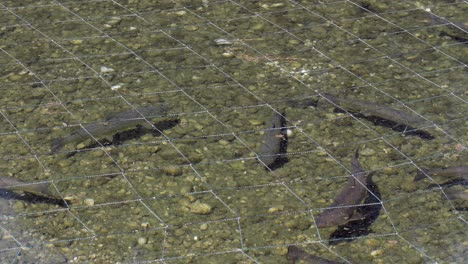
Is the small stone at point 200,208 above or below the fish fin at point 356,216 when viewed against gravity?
below

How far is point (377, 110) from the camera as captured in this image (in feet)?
14.4

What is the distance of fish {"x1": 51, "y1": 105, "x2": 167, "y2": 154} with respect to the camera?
4129 mm

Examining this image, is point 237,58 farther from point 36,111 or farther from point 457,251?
point 457,251

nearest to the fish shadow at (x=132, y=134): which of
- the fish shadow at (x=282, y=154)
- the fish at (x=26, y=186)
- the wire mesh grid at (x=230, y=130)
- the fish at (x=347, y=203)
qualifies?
the wire mesh grid at (x=230, y=130)

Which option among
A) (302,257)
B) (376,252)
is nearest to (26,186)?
(302,257)

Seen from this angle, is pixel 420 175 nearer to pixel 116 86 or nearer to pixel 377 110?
pixel 377 110

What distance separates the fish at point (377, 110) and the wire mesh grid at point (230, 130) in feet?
0.03

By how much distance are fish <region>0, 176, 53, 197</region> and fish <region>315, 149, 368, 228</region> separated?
126 centimetres

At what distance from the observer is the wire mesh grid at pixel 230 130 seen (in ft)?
11.4

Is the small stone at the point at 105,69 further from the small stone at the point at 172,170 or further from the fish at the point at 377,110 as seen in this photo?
the fish at the point at 377,110

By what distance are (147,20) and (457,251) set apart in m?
2.76

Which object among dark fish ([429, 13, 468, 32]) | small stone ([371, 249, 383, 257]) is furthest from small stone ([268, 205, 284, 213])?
dark fish ([429, 13, 468, 32])

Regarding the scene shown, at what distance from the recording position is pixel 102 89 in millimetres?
4594

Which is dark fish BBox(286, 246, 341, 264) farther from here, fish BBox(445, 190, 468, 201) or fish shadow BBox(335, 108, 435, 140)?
fish shadow BBox(335, 108, 435, 140)
